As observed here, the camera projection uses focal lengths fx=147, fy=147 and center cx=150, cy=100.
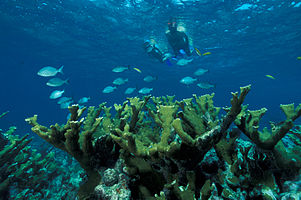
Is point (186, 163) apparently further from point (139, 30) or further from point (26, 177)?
point (139, 30)

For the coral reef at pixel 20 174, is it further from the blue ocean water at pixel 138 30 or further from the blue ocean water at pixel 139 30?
the blue ocean water at pixel 138 30

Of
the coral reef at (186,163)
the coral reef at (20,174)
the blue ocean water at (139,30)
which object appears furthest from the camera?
the blue ocean water at (139,30)

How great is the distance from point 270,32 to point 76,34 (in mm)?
26549

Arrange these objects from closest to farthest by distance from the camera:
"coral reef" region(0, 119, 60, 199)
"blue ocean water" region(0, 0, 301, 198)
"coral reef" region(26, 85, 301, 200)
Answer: "coral reef" region(26, 85, 301, 200) → "coral reef" region(0, 119, 60, 199) → "blue ocean water" region(0, 0, 301, 198)

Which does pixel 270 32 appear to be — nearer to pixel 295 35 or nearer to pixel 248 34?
pixel 248 34

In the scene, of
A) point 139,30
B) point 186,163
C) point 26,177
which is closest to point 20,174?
point 26,177

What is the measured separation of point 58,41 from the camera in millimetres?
23234

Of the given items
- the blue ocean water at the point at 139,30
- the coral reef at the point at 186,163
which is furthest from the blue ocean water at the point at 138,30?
the coral reef at the point at 186,163

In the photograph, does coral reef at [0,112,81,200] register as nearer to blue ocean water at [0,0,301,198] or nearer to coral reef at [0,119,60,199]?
coral reef at [0,119,60,199]

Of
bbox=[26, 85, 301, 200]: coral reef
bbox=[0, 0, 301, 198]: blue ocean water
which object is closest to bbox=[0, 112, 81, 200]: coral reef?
bbox=[26, 85, 301, 200]: coral reef

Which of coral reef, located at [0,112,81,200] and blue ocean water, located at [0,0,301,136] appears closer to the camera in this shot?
coral reef, located at [0,112,81,200]

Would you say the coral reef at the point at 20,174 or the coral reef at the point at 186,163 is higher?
the coral reef at the point at 186,163

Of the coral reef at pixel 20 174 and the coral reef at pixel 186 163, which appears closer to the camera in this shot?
the coral reef at pixel 186 163

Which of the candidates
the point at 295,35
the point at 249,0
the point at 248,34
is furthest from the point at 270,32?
the point at 249,0
